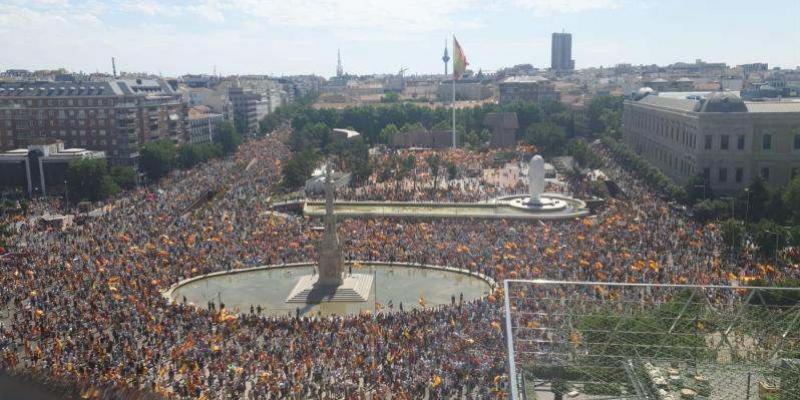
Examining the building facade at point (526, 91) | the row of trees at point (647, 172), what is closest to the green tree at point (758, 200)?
the row of trees at point (647, 172)

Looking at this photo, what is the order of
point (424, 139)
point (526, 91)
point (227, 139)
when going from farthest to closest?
1. point (526, 91)
2. point (424, 139)
3. point (227, 139)

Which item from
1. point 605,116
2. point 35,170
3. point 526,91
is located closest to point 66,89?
point 35,170

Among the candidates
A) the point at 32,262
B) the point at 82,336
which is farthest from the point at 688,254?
the point at 32,262

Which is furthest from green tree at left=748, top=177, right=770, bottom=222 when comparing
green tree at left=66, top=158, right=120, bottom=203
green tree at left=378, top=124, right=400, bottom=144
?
green tree at left=378, top=124, right=400, bottom=144

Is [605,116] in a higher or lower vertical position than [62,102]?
lower

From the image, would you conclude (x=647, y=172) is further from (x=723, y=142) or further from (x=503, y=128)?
(x=503, y=128)

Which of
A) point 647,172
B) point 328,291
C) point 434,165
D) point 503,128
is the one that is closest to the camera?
point 328,291

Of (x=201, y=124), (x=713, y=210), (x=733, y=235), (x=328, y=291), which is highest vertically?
(x=201, y=124)
